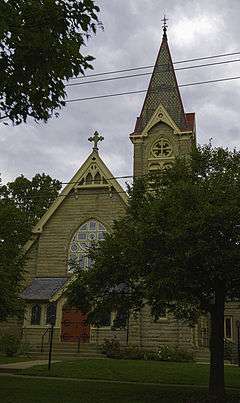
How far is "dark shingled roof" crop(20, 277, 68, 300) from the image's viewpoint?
105 ft

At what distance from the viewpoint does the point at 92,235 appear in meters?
35.0

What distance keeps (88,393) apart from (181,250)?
16.5 ft

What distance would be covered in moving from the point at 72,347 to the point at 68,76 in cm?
2422

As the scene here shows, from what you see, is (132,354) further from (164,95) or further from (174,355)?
(164,95)

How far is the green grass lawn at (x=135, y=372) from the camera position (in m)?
19.2

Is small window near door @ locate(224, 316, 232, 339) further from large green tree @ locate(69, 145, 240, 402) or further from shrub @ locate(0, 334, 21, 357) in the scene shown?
large green tree @ locate(69, 145, 240, 402)

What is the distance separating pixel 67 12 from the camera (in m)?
8.46

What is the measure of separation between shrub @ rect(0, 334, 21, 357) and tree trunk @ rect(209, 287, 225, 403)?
619 inches

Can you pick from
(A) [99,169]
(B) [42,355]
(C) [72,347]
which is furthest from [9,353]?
(A) [99,169]

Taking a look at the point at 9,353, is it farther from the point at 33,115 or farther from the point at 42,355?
the point at 33,115

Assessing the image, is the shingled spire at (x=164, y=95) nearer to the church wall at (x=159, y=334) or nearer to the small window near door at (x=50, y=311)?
the church wall at (x=159, y=334)

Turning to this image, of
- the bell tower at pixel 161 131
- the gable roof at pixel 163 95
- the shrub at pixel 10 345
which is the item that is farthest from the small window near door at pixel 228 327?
the shrub at pixel 10 345

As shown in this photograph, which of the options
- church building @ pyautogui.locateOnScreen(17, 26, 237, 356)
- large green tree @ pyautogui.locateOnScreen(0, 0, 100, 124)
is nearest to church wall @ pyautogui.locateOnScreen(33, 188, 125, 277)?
church building @ pyautogui.locateOnScreen(17, 26, 237, 356)

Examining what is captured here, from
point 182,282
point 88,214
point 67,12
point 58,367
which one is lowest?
point 58,367
